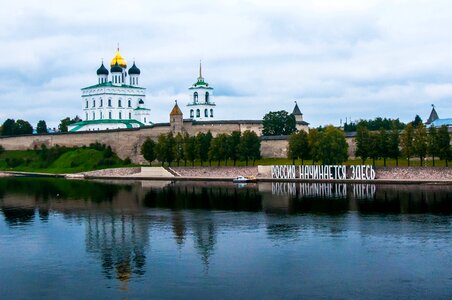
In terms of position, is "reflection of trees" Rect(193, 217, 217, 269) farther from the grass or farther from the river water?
the grass

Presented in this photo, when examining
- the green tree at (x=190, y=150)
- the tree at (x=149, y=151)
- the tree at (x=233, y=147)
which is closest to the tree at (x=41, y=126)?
the tree at (x=149, y=151)

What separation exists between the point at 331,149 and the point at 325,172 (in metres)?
1.70

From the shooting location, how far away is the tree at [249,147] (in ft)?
187

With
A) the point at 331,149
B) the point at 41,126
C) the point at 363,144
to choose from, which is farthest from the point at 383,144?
the point at 41,126

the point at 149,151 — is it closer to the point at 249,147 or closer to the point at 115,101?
the point at 249,147

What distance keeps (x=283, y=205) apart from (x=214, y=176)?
23.0 metres

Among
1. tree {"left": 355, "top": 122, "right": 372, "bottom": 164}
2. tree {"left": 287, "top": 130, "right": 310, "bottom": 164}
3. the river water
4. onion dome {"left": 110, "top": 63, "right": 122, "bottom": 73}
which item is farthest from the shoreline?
onion dome {"left": 110, "top": 63, "right": 122, "bottom": 73}

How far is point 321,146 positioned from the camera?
167 ft

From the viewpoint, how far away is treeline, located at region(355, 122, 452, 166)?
154 ft

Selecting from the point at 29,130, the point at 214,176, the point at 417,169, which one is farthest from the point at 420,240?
the point at 29,130

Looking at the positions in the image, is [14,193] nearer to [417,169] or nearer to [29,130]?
[417,169]

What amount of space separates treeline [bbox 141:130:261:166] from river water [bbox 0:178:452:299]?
794 inches

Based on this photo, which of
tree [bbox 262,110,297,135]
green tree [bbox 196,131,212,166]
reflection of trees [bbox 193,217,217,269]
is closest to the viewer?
reflection of trees [bbox 193,217,217,269]

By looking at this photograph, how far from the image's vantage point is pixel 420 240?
73.6 feet
